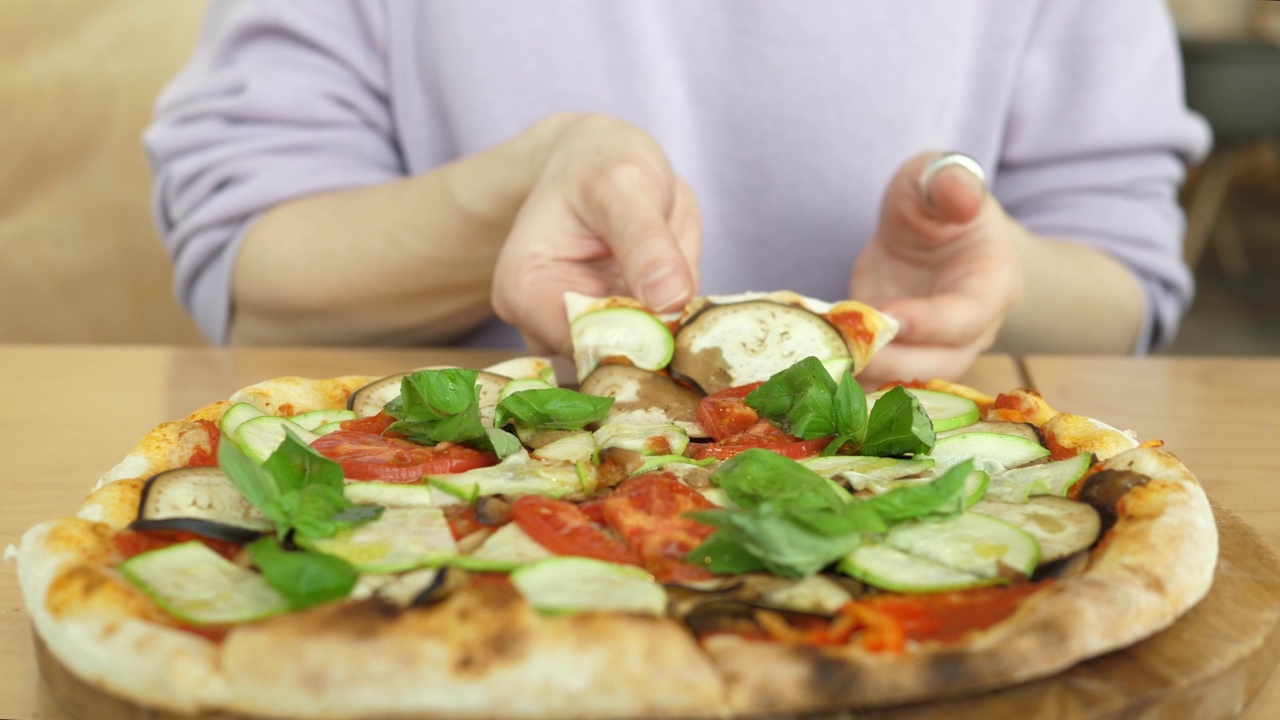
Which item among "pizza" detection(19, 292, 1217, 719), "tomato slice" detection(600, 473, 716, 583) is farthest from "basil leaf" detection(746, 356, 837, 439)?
"tomato slice" detection(600, 473, 716, 583)

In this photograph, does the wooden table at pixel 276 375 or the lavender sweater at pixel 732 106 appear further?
the lavender sweater at pixel 732 106

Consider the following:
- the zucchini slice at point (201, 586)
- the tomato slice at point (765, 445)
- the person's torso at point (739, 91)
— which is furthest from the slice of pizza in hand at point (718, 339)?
the person's torso at point (739, 91)

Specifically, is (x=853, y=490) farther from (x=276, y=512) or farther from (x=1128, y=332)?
(x=1128, y=332)

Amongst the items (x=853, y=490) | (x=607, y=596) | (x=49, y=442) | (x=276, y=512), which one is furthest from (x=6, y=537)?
(x=853, y=490)

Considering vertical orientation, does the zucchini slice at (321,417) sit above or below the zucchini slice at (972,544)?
below

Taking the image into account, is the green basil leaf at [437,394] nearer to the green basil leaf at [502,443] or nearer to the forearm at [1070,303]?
the green basil leaf at [502,443]

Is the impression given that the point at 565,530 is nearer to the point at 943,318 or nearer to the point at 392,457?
the point at 392,457

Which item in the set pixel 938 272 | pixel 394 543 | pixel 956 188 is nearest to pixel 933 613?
pixel 394 543
